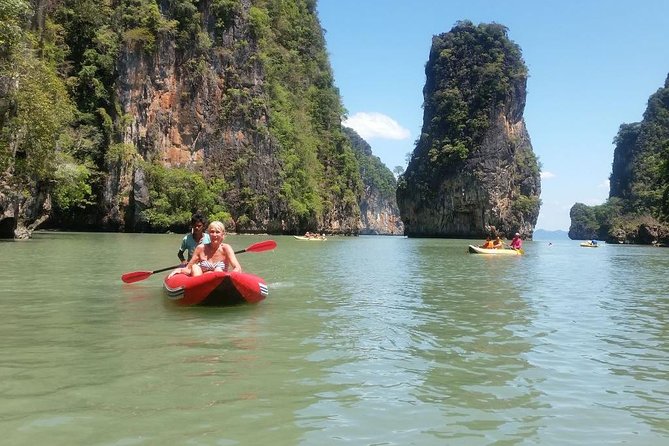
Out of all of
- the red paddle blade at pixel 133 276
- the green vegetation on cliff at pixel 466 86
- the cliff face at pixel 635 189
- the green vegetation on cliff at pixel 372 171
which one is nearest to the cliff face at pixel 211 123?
the green vegetation on cliff at pixel 466 86

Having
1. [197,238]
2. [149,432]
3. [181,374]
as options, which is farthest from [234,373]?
[197,238]

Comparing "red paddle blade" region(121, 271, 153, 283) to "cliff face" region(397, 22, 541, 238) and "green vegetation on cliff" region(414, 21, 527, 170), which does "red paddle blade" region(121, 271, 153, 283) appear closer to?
"cliff face" region(397, 22, 541, 238)

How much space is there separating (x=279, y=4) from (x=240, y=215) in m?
24.3

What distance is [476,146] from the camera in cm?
6869

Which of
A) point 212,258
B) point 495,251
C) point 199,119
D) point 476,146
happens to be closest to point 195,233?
point 212,258

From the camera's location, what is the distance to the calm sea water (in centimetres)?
315

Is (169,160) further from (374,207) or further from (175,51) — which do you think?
(374,207)

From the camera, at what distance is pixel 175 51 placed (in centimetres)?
4400

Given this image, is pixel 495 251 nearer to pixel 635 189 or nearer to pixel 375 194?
pixel 635 189

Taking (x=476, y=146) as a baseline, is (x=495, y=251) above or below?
below

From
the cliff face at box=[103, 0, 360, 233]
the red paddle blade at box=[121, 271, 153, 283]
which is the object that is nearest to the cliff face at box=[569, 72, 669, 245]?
the cliff face at box=[103, 0, 360, 233]

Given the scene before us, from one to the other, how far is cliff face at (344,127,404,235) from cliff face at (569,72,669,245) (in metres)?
44.8

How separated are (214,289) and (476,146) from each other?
6502 cm

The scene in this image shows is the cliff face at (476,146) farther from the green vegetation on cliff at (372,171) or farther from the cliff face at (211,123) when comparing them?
the green vegetation on cliff at (372,171)
